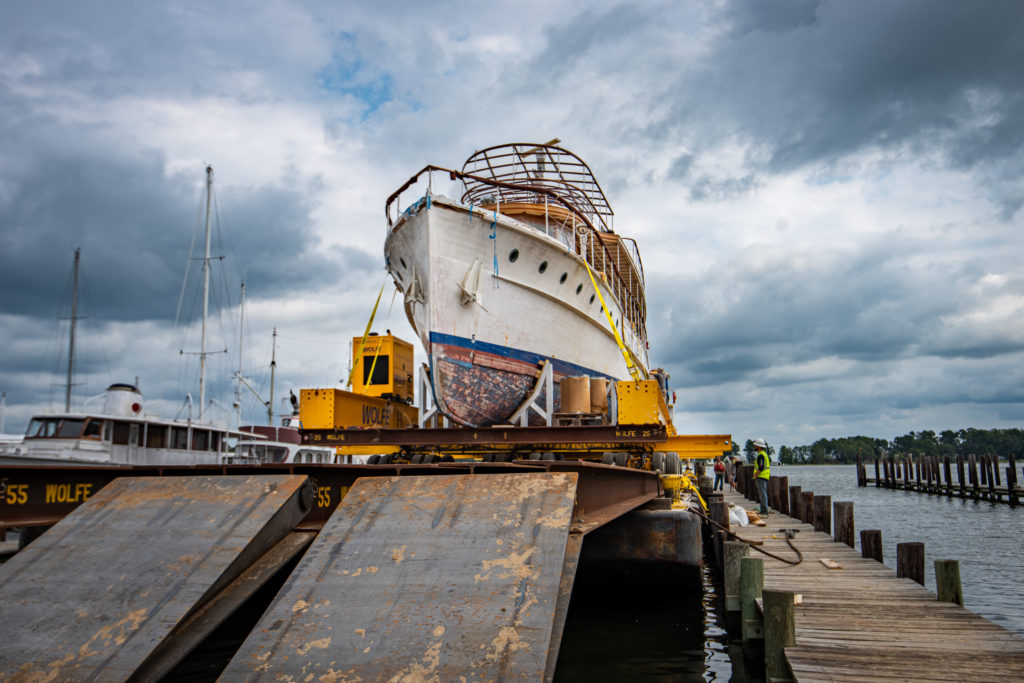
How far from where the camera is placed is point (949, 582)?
625cm

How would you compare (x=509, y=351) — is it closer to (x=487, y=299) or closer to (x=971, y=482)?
(x=487, y=299)

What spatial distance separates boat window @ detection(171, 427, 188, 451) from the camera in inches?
890

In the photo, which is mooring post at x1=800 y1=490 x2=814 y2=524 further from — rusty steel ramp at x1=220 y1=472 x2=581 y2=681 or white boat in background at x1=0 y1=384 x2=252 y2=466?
white boat in background at x1=0 y1=384 x2=252 y2=466

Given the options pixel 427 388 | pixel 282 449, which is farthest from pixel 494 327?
pixel 282 449

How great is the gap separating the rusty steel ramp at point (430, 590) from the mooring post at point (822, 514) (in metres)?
7.29

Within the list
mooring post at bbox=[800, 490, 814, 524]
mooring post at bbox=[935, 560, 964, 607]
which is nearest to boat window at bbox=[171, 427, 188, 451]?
mooring post at bbox=[800, 490, 814, 524]

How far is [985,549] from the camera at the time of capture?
55.8 ft

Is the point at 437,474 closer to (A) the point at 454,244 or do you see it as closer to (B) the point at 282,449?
(A) the point at 454,244

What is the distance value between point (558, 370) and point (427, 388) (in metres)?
2.53

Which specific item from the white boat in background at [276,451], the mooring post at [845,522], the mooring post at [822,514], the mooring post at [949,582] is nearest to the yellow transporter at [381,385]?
the mooring post at [845,522]

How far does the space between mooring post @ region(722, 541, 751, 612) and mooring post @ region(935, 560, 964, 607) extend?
64.6 inches

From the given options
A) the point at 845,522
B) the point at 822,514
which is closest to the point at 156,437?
the point at 822,514

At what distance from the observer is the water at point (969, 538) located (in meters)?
11.1

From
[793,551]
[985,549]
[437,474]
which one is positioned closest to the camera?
[437,474]
